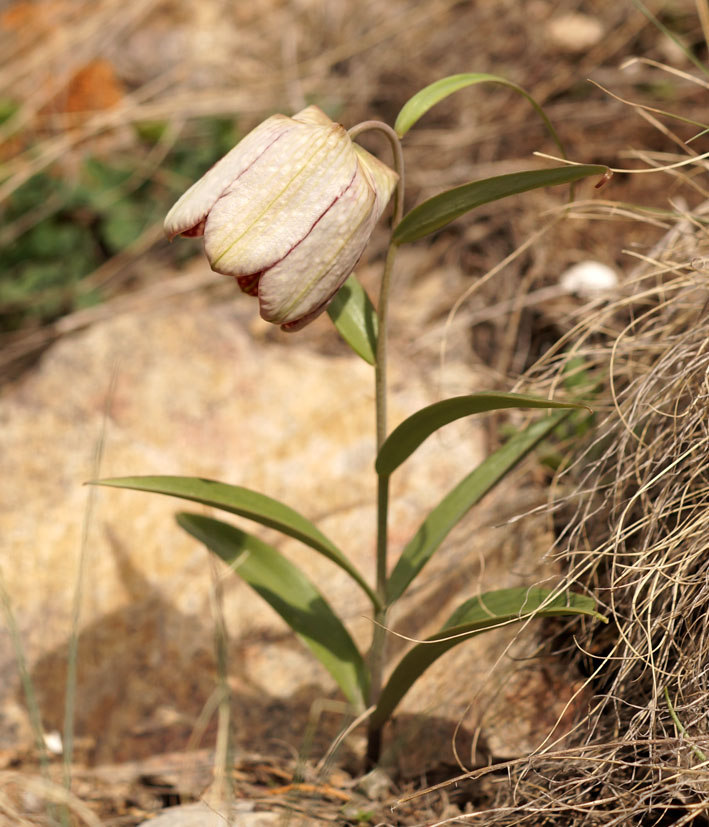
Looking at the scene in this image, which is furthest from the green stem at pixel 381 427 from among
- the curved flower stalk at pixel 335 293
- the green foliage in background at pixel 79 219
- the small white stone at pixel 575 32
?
the small white stone at pixel 575 32

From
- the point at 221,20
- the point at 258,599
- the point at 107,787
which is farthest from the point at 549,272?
the point at 221,20

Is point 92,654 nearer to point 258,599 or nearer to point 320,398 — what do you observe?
point 258,599

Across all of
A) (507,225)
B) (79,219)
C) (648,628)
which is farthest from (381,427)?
(79,219)

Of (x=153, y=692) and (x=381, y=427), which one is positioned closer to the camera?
(x=381, y=427)

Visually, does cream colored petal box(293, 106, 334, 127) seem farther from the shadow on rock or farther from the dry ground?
the shadow on rock

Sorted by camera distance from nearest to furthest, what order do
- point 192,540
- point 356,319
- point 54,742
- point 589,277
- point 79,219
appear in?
point 356,319, point 54,742, point 192,540, point 589,277, point 79,219

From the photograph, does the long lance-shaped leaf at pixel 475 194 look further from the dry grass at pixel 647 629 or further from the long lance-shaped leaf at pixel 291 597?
the long lance-shaped leaf at pixel 291 597

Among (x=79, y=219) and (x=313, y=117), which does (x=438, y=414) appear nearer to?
(x=313, y=117)
